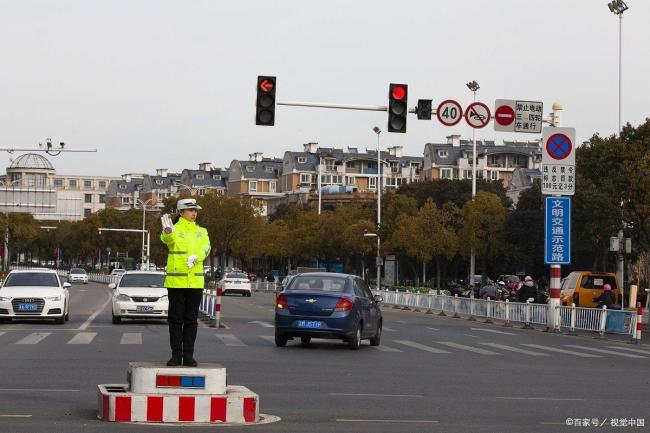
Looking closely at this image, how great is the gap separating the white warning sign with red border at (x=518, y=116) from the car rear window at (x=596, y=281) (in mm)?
14015

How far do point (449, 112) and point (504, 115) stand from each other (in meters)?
2.82

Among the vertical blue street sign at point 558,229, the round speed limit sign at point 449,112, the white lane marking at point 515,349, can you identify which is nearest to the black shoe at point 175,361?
the white lane marking at point 515,349

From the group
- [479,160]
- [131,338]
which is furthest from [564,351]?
[479,160]

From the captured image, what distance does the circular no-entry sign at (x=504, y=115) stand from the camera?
3366 cm

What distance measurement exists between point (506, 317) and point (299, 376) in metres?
26.5

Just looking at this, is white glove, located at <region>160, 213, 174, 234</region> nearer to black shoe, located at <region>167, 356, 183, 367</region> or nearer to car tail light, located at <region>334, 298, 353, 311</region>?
black shoe, located at <region>167, 356, 183, 367</region>

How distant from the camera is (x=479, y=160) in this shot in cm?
17075

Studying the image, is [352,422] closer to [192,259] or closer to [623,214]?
[192,259]

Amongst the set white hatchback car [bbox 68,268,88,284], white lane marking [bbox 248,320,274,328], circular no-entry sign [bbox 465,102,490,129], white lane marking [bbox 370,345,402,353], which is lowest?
white hatchback car [bbox 68,268,88,284]

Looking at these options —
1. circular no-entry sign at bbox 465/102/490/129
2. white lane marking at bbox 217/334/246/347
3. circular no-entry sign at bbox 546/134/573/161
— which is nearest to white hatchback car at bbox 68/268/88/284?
circular no-entry sign at bbox 546/134/573/161

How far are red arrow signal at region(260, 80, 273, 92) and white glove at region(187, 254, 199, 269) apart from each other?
15.5 metres

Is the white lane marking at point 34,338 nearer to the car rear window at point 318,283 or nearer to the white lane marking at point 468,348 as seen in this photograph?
the car rear window at point 318,283

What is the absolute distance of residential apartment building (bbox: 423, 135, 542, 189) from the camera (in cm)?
16988

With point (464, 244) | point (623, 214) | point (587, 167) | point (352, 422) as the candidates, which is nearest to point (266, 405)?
point (352, 422)
